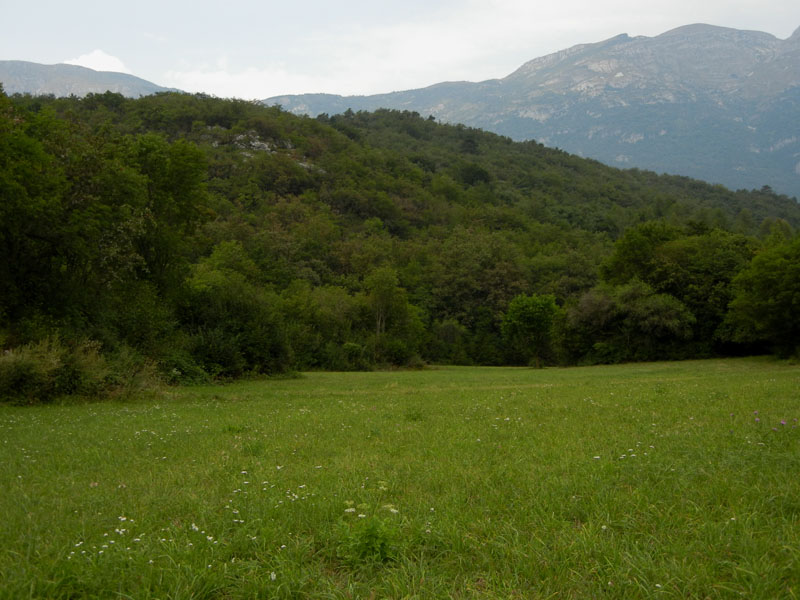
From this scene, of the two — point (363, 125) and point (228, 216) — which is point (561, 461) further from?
point (363, 125)

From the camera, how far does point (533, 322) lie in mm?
68875

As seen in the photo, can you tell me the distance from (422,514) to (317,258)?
8256cm

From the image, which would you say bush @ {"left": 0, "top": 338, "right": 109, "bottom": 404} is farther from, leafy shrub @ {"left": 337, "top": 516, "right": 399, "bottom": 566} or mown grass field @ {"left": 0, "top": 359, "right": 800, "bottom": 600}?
leafy shrub @ {"left": 337, "top": 516, "right": 399, "bottom": 566}

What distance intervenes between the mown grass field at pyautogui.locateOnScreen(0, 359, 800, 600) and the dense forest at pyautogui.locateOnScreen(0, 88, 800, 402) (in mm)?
15813

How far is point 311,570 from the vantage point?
412 cm

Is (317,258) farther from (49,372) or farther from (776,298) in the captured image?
(49,372)

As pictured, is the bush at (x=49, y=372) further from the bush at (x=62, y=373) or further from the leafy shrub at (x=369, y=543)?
the leafy shrub at (x=369, y=543)

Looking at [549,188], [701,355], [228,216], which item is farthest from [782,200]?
[228,216]

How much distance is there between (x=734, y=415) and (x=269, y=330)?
96.6 ft


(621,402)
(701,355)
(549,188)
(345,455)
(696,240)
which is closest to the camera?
(345,455)

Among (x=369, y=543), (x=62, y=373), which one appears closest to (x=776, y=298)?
(x=62, y=373)

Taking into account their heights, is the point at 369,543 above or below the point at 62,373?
above

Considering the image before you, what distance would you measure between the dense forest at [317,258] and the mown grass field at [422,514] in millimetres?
15813

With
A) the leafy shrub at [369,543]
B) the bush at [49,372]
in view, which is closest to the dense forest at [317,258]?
the bush at [49,372]
